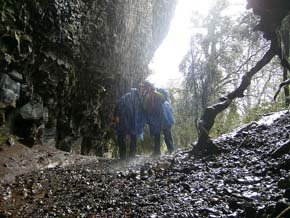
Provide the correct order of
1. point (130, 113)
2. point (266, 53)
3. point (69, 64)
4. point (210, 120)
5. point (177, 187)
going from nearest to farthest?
1. point (177, 187)
2. point (266, 53)
3. point (210, 120)
4. point (130, 113)
5. point (69, 64)

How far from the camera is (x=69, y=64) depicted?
12.0m

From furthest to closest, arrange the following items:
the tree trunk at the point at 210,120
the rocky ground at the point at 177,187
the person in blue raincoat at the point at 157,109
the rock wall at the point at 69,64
Result: 1. the person in blue raincoat at the point at 157,109
2. the rock wall at the point at 69,64
3. the tree trunk at the point at 210,120
4. the rocky ground at the point at 177,187

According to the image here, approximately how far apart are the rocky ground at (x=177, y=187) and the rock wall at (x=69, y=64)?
2865 millimetres

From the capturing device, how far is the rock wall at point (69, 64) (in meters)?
9.06

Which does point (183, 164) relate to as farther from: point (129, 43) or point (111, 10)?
point (129, 43)

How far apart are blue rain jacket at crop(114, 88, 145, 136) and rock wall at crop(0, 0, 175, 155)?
8.05ft

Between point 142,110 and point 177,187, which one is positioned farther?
point 142,110

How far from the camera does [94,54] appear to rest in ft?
45.6

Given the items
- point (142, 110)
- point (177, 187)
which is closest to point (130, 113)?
point (142, 110)

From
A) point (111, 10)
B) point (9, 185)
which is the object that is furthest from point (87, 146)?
point (9, 185)

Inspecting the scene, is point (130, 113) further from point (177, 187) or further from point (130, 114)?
point (177, 187)

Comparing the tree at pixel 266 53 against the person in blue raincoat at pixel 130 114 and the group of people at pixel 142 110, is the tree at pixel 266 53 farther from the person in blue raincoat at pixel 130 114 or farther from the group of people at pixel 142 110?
the person in blue raincoat at pixel 130 114

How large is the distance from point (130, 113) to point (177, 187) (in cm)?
436

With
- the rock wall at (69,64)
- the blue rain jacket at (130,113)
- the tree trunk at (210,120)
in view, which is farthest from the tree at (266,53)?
the rock wall at (69,64)
